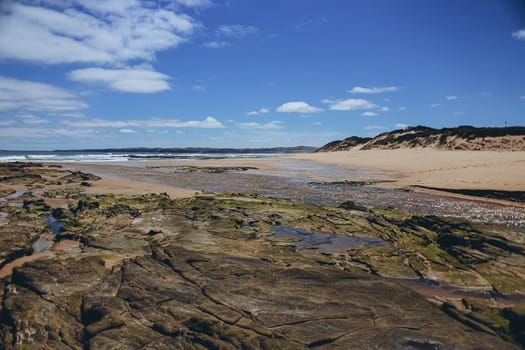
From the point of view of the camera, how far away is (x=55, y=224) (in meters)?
15.2

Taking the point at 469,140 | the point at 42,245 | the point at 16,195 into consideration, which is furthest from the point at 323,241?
the point at 469,140

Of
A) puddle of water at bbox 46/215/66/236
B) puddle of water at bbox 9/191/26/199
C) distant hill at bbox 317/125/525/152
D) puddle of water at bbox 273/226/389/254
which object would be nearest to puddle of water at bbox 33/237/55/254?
puddle of water at bbox 46/215/66/236

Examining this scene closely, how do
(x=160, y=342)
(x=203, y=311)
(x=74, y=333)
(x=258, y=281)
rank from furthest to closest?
(x=258, y=281) → (x=203, y=311) → (x=74, y=333) → (x=160, y=342)

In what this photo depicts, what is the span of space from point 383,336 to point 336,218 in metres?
9.80

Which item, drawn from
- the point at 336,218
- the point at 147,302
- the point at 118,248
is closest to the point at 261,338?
the point at 147,302

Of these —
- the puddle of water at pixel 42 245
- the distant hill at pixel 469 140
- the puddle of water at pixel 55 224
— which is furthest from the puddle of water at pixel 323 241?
the distant hill at pixel 469 140

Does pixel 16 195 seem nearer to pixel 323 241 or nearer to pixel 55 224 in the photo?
pixel 55 224

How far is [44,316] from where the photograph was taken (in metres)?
6.49

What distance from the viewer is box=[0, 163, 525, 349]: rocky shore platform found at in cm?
602

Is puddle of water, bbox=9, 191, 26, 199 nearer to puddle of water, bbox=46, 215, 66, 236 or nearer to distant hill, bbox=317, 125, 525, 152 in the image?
puddle of water, bbox=46, 215, 66, 236

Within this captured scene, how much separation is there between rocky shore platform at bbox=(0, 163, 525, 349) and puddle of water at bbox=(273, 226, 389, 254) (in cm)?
7

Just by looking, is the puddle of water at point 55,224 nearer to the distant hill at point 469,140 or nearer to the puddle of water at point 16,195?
the puddle of water at point 16,195

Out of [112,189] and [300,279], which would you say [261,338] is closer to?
[300,279]

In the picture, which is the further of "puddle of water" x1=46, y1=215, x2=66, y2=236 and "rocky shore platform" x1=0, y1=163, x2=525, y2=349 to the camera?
"puddle of water" x1=46, y1=215, x2=66, y2=236
